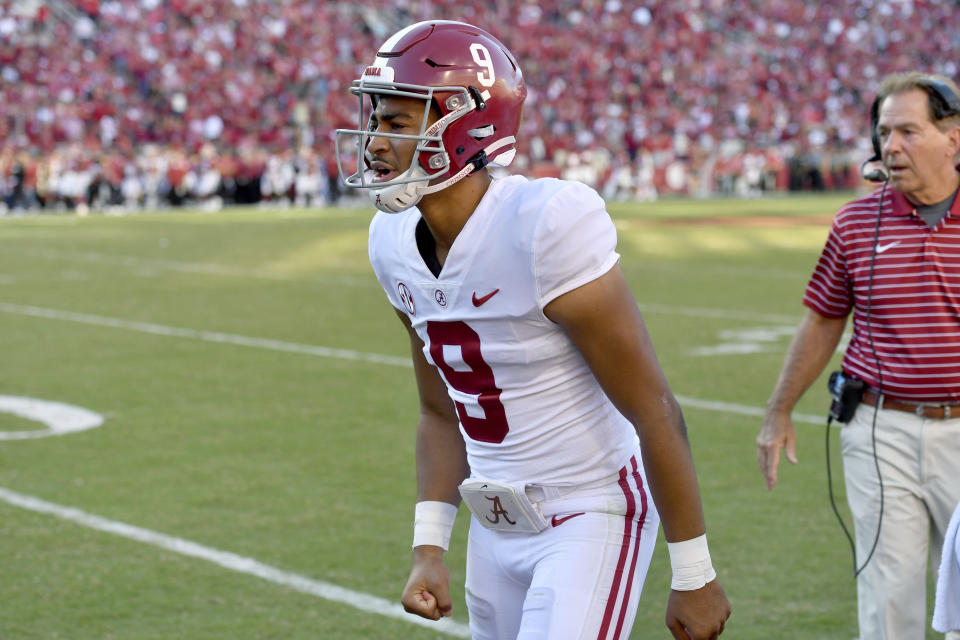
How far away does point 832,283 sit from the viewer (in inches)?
155

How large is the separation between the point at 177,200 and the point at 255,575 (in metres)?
29.2

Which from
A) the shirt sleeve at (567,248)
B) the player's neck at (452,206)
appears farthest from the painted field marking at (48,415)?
the shirt sleeve at (567,248)

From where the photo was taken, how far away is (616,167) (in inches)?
1480

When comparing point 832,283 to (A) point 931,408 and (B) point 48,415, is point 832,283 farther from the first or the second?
(B) point 48,415

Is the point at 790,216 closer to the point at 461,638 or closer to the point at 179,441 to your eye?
the point at 179,441

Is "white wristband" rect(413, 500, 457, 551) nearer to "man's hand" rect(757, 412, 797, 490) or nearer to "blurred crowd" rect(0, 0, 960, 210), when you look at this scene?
"man's hand" rect(757, 412, 797, 490)

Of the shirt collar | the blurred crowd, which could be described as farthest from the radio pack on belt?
the blurred crowd

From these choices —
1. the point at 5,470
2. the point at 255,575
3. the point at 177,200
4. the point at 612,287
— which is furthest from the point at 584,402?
the point at 177,200

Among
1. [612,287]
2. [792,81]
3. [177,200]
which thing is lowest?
[177,200]

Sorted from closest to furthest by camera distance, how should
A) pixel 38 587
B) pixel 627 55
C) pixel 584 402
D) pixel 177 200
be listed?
pixel 584 402 < pixel 38 587 < pixel 177 200 < pixel 627 55

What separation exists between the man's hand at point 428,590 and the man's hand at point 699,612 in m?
0.51

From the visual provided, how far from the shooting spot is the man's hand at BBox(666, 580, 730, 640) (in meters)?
2.45

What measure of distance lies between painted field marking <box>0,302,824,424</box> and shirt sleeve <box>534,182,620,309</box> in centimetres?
553

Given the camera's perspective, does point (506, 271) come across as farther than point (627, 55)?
No
